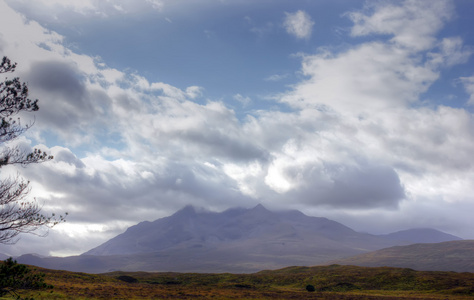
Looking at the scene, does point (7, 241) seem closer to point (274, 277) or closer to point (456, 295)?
point (456, 295)

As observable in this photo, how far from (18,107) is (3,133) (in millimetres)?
2201

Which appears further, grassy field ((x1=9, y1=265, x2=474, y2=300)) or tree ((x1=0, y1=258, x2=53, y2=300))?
grassy field ((x1=9, y1=265, x2=474, y2=300))

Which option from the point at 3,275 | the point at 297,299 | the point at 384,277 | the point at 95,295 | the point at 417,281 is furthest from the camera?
the point at 384,277

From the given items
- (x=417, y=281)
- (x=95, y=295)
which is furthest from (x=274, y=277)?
(x=95, y=295)

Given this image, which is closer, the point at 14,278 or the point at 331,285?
the point at 14,278

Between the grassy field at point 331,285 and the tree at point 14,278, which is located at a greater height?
the tree at point 14,278

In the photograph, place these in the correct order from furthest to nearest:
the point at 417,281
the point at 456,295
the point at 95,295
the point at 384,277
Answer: the point at 384,277, the point at 417,281, the point at 456,295, the point at 95,295

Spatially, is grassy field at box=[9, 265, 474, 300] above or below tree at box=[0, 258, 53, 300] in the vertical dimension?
below

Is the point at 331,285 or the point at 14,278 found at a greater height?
the point at 14,278

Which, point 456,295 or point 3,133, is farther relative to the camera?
point 456,295

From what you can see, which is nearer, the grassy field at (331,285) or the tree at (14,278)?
the tree at (14,278)

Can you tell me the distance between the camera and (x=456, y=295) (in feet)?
204

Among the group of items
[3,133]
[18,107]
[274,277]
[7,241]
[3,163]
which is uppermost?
[18,107]

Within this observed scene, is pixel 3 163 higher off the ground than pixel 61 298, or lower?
higher
